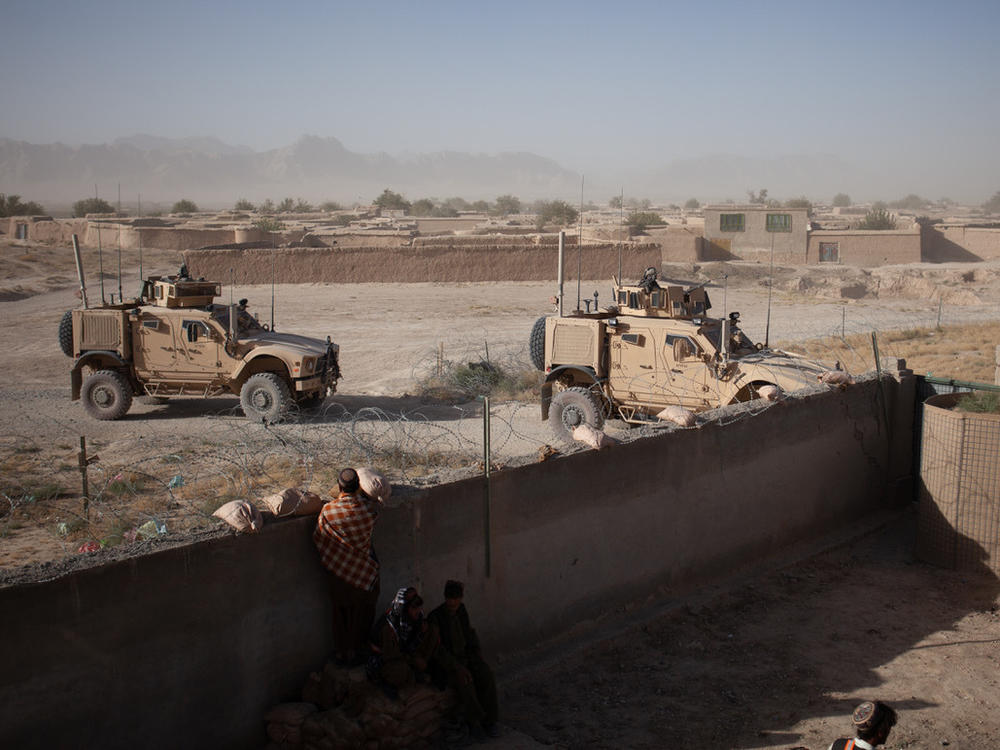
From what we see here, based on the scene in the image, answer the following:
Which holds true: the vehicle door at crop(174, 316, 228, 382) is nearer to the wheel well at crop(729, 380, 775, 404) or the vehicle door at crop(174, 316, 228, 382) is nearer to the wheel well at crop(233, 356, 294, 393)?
the wheel well at crop(233, 356, 294, 393)

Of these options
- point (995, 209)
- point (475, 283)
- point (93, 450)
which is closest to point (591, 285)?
point (475, 283)

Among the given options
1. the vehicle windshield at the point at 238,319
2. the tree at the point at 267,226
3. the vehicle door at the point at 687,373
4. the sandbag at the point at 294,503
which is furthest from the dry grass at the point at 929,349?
the tree at the point at 267,226

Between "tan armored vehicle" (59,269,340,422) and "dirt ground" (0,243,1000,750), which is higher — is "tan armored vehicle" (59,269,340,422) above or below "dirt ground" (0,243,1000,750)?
above

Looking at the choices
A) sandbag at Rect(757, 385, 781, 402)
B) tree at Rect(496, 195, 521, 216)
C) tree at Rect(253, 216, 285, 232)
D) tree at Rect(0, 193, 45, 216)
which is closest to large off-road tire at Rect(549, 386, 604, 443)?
sandbag at Rect(757, 385, 781, 402)

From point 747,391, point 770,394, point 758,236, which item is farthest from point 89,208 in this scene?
point 770,394

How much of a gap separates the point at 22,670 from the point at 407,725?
2071 millimetres

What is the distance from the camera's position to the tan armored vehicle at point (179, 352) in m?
13.9

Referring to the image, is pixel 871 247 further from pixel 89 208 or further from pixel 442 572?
pixel 89 208

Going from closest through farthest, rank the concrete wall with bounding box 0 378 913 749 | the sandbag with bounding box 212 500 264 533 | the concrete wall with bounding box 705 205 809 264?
the concrete wall with bounding box 0 378 913 749 → the sandbag with bounding box 212 500 264 533 → the concrete wall with bounding box 705 205 809 264

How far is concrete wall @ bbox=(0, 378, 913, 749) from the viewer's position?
4504 millimetres

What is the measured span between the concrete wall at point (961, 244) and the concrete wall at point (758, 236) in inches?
257

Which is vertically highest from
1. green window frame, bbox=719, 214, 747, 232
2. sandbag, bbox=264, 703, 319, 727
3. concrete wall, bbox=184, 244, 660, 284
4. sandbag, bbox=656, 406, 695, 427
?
green window frame, bbox=719, 214, 747, 232

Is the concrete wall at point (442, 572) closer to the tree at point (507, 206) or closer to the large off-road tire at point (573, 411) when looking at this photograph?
the large off-road tire at point (573, 411)

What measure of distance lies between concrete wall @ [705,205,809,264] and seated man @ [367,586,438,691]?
39247mm
